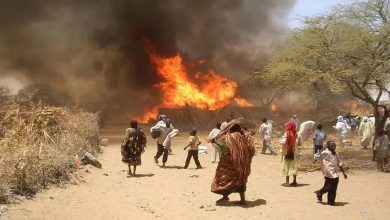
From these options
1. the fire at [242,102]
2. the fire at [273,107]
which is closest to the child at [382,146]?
the fire at [242,102]

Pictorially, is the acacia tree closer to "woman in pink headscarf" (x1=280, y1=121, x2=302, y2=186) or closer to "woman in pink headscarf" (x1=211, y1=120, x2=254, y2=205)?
"woman in pink headscarf" (x1=280, y1=121, x2=302, y2=186)

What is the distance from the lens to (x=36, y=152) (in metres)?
8.86

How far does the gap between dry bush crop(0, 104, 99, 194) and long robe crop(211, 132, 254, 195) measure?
360 cm

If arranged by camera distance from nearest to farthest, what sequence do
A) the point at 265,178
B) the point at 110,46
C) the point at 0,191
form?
the point at 0,191 → the point at 265,178 → the point at 110,46

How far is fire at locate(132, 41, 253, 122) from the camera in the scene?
112ft

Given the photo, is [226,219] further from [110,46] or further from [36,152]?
[110,46]

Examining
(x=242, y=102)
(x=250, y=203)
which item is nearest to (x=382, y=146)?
(x=250, y=203)

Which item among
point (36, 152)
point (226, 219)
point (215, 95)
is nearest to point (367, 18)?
point (226, 219)

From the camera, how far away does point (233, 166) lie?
845 centimetres

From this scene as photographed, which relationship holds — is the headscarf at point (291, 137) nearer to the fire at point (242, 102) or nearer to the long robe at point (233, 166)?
the long robe at point (233, 166)

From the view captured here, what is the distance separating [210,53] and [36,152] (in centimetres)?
2764

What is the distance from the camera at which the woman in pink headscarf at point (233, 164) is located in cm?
844

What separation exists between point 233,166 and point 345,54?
29.3 feet

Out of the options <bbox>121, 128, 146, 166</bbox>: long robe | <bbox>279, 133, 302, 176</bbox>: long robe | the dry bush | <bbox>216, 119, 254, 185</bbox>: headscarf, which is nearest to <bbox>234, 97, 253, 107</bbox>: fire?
the dry bush
